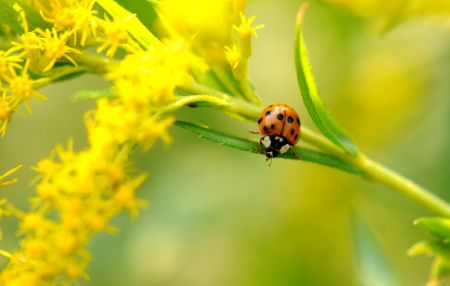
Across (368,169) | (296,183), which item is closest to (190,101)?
(368,169)

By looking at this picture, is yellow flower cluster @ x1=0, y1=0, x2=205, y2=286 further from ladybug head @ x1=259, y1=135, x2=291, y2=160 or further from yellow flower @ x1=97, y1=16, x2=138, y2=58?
ladybug head @ x1=259, y1=135, x2=291, y2=160

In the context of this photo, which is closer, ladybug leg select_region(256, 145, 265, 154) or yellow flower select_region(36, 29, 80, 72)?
yellow flower select_region(36, 29, 80, 72)

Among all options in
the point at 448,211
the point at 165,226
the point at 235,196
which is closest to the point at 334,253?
the point at 235,196

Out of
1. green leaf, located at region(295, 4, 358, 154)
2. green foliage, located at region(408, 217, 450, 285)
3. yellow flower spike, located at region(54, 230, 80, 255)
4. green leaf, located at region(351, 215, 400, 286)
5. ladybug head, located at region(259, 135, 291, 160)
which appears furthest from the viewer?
green leaf, located at region(351, 215, 400, 286)

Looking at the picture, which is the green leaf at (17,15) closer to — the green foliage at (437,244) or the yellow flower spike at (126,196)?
the yellow flower spike at (126,196)

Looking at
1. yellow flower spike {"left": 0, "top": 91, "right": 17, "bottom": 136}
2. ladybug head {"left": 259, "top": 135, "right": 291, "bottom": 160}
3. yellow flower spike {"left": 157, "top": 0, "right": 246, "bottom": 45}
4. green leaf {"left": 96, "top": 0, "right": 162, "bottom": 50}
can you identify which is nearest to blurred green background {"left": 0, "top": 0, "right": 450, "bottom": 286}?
ladybug head {"left": 259, "top": 135, "right": 291, "bottom": 160}

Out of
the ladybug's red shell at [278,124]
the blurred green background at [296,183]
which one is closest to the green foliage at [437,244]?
the ladybug's red shell at [278,124]
